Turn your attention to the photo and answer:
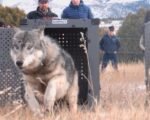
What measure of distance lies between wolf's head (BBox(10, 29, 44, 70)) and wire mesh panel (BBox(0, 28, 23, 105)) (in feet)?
3.28

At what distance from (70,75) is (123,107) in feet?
2.84

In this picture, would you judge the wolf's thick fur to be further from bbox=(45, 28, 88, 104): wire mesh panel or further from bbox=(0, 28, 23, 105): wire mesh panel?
bbox=(45, 28, 88, 104): wire mesh panel

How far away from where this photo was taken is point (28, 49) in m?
8.21

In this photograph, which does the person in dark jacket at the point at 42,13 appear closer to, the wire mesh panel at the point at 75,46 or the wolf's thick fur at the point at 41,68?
the wire mesh panel at the point at 75,46

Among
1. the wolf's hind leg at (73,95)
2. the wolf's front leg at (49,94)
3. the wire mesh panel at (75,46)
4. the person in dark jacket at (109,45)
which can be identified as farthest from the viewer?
the person in dark jacket at (109,45)

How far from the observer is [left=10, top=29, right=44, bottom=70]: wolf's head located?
26.5 feet

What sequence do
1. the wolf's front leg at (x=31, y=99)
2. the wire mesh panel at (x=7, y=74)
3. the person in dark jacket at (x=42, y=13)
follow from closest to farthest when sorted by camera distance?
the wolf's front leg at (x=31, y=99), the wire mesh panel at (x=7, y=74), the person in dark jacket at (x=42, y=13)

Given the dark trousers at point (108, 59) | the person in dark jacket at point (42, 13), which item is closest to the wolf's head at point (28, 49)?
the person in dark jacket at point (42, 13)

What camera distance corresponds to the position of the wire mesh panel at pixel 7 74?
9.59m

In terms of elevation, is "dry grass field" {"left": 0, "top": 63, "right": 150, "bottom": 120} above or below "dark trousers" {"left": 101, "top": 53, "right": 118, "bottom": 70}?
above

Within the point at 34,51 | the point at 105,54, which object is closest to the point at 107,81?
the point at 34,51

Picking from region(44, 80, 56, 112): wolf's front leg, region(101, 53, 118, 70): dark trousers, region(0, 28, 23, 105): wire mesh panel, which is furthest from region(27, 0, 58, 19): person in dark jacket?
region(101, 53, 118, 70): dark trousers

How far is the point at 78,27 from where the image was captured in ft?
31.6

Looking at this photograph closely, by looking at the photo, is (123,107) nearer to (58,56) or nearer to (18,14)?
(58,56)
